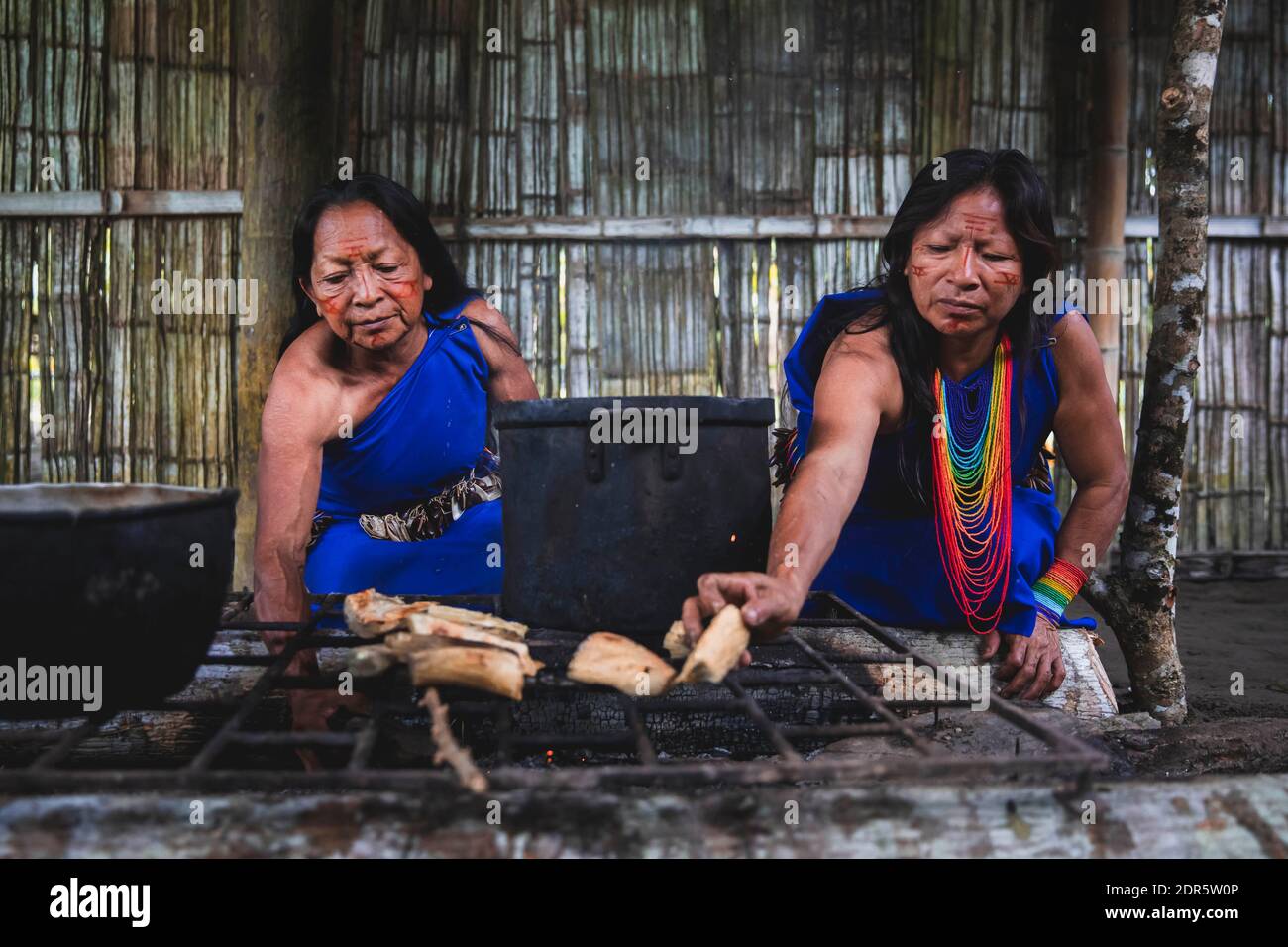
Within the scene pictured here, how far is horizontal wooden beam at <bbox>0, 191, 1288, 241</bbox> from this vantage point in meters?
5.12

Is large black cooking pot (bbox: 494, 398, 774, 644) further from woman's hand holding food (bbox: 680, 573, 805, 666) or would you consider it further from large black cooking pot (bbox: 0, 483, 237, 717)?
large black cooking pot (bbox: 0, 483, 237, 717)

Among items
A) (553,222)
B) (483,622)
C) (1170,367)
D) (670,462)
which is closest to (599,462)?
(670,462)

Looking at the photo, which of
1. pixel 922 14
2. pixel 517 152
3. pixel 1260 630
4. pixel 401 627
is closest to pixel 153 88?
pixel 517 152

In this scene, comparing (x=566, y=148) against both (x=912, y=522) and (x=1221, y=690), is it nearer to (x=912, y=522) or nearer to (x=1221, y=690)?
(x=912, y=522)

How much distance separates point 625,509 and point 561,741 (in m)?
0.64

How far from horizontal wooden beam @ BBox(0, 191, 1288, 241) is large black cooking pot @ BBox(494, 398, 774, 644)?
10.5 ft

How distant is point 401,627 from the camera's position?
6.46 feet

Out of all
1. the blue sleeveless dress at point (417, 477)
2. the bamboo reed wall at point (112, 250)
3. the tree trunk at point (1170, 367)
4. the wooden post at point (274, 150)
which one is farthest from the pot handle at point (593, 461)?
the bamboo reed wall at point (112, 250)

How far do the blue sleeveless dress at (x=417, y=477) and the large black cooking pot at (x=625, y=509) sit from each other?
109 centimetres

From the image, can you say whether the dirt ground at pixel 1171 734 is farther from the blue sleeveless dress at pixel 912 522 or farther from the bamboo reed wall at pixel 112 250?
the bamboo reed wall at pixel 112 250

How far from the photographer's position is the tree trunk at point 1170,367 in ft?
10.8

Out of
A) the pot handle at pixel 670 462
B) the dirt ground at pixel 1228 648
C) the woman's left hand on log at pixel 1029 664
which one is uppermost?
the pot handle at pixel 670 462
